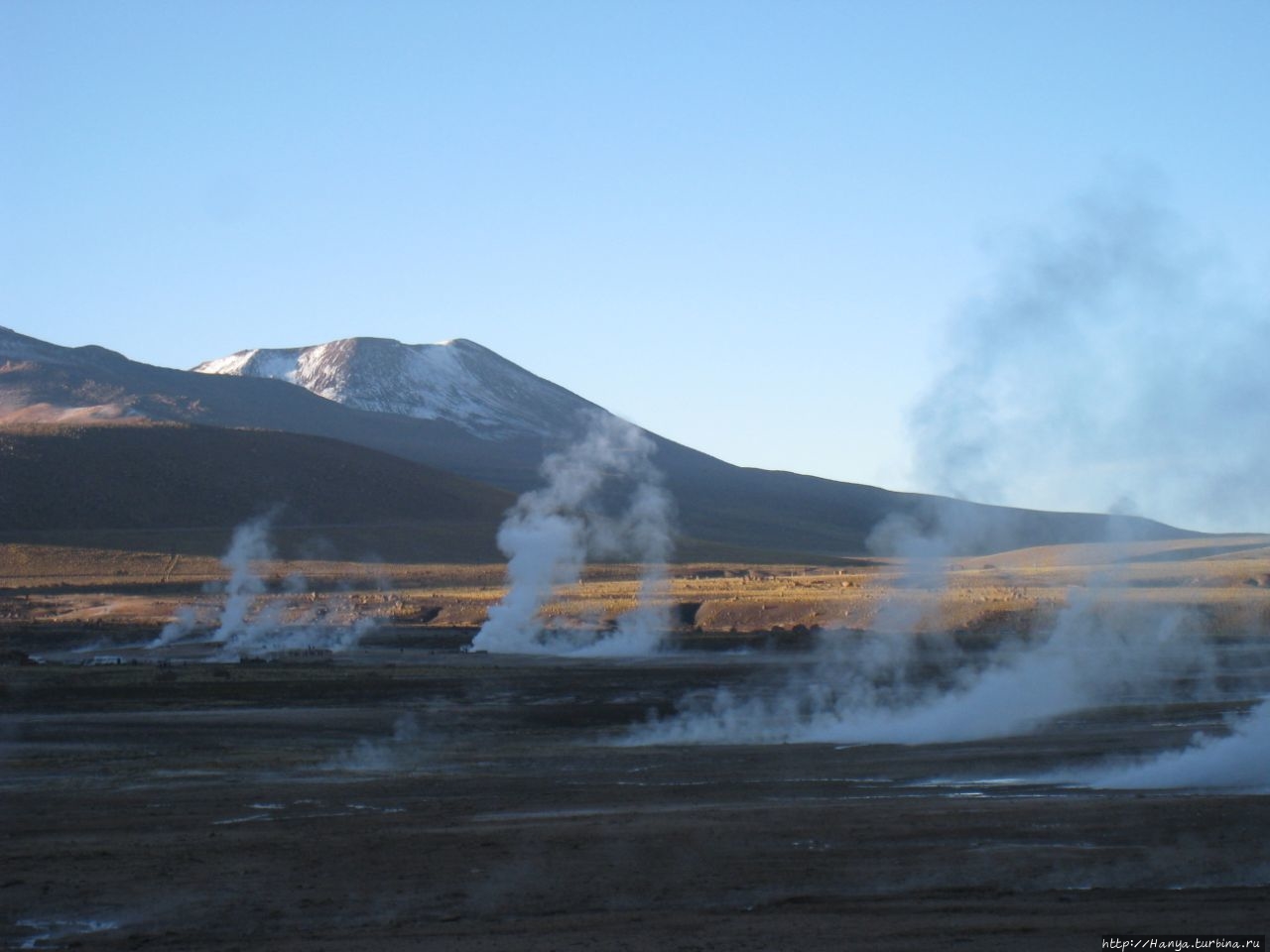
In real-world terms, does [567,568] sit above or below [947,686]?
above

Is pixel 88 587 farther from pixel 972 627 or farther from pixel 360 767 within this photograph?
pixel 360 767

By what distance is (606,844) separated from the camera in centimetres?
1977

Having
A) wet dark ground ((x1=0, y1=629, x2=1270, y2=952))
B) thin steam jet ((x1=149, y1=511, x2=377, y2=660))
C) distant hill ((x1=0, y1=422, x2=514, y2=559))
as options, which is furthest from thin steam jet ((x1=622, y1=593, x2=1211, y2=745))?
distant hill ((x1=0, y1=422, x2=514, y2=559))

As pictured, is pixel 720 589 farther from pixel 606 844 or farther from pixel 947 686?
pixel 606 844

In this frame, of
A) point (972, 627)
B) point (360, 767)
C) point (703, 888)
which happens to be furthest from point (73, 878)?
point (972, 627)

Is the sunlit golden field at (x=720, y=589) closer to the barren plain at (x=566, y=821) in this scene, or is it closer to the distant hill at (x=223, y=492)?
the distant hill at (x=223, y=492)

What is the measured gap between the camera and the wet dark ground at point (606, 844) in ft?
50.8

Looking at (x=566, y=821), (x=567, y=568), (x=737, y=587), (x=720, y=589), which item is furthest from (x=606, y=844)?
(x=567, y=568)

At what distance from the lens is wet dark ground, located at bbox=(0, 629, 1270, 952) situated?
15.5 meters

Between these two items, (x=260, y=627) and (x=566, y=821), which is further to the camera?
(x=260, y=627)

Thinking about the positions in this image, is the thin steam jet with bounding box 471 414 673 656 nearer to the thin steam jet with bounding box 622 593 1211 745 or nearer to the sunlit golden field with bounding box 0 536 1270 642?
the sunlit golden field with bounding box 0 536 1270 642

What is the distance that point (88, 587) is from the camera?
10244cm

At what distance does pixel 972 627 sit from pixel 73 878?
164 ft

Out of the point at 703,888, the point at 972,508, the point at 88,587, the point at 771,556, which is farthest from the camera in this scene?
the point at 771,556
